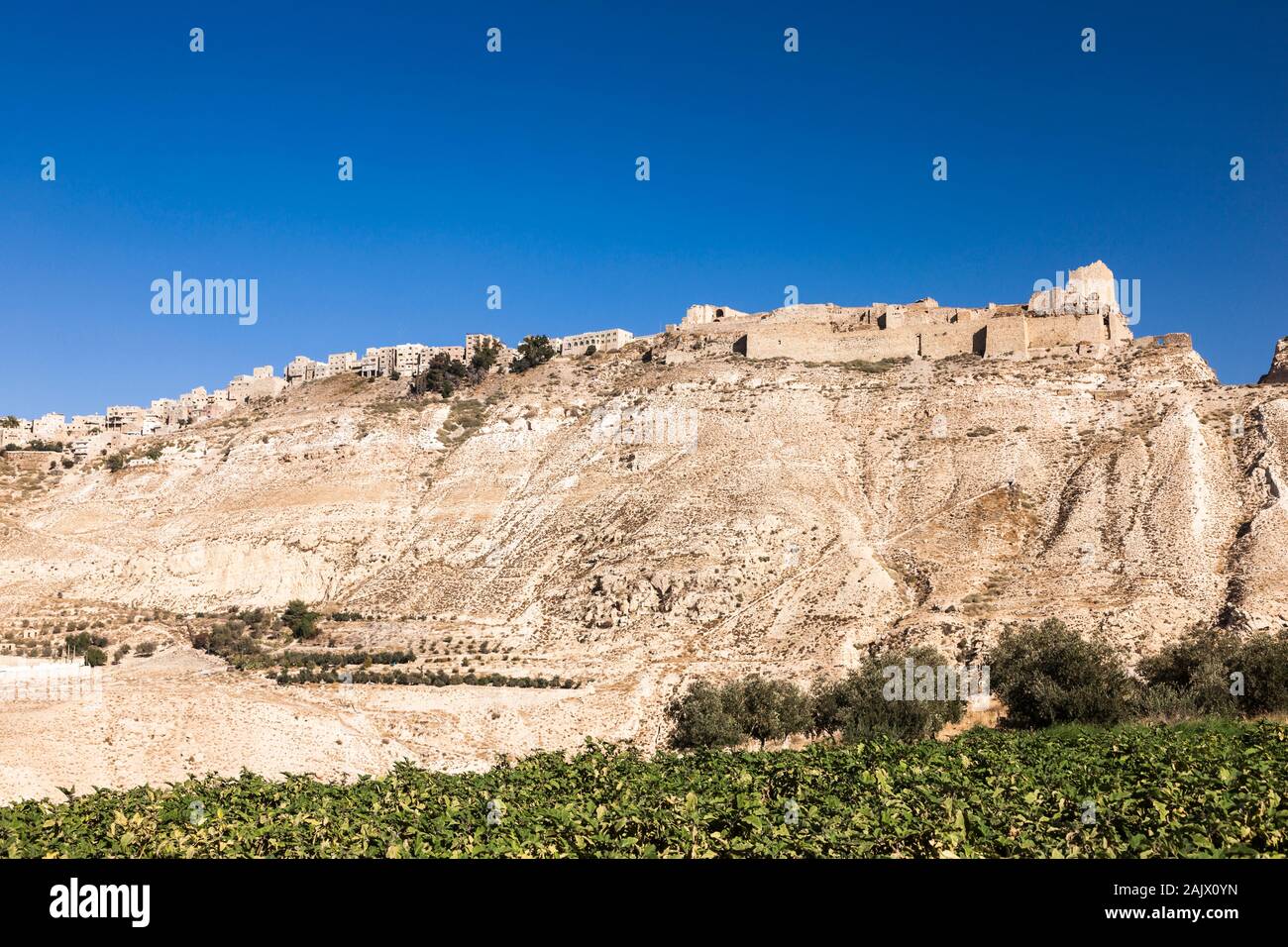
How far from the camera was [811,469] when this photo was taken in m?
44.0

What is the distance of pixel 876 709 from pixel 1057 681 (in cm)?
462

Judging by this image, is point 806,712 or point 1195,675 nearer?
point 1195,675

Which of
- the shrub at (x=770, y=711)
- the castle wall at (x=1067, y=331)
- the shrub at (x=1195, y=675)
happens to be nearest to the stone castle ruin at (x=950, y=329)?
the castle wall at (x=1067, y=331)

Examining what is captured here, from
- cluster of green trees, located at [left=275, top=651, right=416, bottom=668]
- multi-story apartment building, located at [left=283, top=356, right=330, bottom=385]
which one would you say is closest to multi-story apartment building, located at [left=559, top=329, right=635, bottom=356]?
multi-story apartment building, located at [left=283, top=356, right=330, bottom=385]

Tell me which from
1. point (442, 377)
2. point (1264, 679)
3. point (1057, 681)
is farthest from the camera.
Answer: point (442, 377)

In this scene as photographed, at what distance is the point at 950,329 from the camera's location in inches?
2172

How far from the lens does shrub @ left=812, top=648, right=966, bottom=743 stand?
22.3 m

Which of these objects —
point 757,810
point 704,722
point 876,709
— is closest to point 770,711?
point 704,722

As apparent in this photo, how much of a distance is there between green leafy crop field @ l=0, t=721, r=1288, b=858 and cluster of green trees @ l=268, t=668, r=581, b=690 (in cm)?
1565

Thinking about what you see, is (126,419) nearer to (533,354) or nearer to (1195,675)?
(533,354)

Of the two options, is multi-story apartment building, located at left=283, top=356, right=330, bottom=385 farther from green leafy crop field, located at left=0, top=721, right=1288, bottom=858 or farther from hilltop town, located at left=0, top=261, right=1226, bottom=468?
green leafy crop field, located at left=0, top=721, right=1288, bottom=858

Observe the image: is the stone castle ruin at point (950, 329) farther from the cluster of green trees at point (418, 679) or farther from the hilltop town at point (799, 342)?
the cluster of green trees at point (418, 679)

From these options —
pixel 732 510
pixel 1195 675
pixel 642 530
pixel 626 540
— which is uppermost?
pixel 732 510

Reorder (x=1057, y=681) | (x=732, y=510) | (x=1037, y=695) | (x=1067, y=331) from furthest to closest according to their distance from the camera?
(x=1067, y=331), (x=732, y=510), (x=1057, y=681), (x=1037, y=695)
